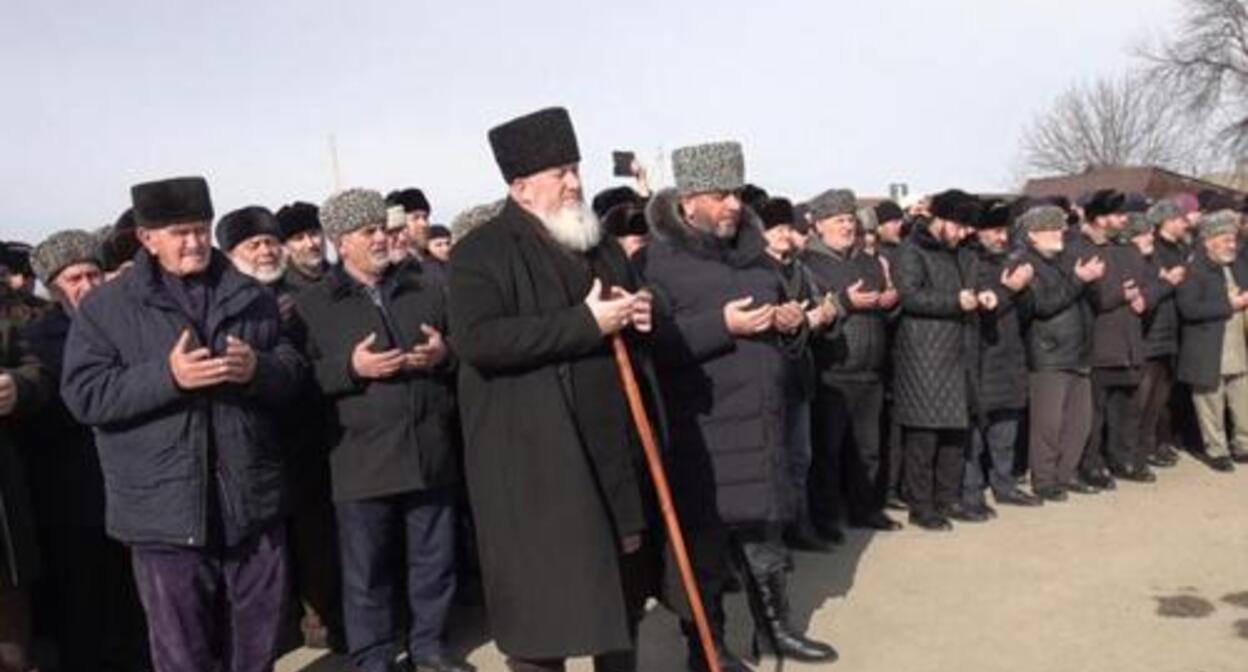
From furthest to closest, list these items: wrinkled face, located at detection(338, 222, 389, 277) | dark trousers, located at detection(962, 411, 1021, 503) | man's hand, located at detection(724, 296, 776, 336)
Answer: 1. dark trousers, located at detection(962, 411, 1021, 503)
2. wrinkled face, located at detection(338, 222, 389, 277)
3. man's hand, located at detection(724, 296, 776, 336)

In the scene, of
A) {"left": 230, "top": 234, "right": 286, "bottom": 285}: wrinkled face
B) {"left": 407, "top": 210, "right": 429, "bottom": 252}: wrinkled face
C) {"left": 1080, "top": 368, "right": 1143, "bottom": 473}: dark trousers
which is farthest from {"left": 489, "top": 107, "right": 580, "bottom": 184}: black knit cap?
{"left": 1080, "top": 368, "right": 1143, "bottom": 473}: dark trousers

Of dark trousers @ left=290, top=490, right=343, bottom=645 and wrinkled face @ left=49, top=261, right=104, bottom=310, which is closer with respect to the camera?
wrinkled face @ left=49, top=261, right=104, bottom=310

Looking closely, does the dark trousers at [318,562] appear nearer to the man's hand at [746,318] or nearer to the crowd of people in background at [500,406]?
the crowd of people in background at [500,406]

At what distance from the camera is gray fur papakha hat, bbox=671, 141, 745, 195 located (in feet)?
14.2

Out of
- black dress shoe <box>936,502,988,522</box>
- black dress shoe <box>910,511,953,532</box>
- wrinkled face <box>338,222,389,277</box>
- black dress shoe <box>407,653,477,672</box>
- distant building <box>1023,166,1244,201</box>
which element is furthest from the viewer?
distant building <box>1023,166,1244,201</box>

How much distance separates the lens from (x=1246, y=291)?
794 cm

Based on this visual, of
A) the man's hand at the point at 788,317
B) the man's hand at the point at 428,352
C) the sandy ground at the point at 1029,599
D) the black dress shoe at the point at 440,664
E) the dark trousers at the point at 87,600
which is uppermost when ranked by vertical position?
the man's hand at the point at 788,317

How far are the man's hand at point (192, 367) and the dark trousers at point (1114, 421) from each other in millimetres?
6056

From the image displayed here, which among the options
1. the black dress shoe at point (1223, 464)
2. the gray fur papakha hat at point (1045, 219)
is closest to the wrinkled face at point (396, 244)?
the gray fur papakha hat at point (1045, 219)

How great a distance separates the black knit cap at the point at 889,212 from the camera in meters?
7.70

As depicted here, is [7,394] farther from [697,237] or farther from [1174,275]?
[1174,275]

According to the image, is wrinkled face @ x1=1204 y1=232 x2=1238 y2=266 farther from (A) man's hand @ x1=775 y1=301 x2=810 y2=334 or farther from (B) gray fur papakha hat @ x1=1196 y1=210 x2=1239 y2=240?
(A) man's hand @ x1=775 y1=301 x2=810 y2=334

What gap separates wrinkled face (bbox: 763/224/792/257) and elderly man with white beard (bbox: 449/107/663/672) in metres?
2.42

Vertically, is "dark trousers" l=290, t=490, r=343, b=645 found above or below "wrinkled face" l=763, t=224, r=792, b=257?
below
